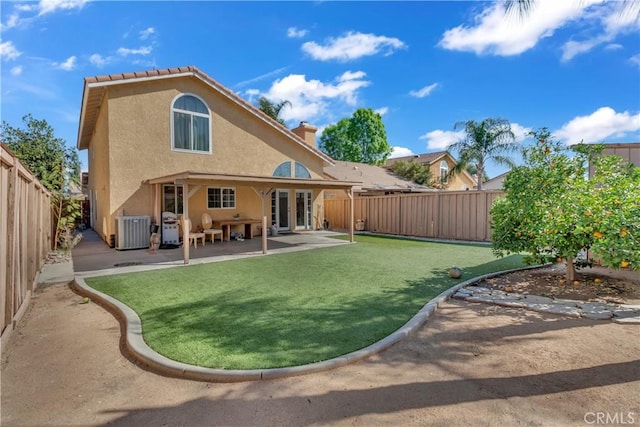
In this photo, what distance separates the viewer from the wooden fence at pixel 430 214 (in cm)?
1341

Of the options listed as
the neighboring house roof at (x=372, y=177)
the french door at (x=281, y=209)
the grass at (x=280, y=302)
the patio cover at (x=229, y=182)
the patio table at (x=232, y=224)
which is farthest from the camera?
the neighboring house roof at (x=372, y=177)

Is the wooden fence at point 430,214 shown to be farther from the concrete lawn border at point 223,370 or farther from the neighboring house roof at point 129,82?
the concrete lawn border at point 223,370

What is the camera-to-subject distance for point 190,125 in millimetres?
13594

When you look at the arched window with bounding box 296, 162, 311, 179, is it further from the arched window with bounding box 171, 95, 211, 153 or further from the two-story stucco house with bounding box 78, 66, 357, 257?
the arched window with bounding box 171, 95, 211, 153

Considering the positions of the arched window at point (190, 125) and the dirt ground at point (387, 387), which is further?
the arched window at point (190, 125)

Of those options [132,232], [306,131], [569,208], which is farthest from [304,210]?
[569,208]

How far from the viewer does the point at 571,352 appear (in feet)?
11.8

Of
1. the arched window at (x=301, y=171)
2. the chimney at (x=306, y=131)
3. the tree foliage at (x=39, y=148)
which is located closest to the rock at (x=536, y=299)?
the arched window at (x=301, y=171)

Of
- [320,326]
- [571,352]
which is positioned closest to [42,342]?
[320,326]

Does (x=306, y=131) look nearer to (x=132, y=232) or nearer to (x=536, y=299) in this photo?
(x=132, y=232)

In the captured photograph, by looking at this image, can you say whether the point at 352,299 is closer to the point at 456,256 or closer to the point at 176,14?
the point at 456,256

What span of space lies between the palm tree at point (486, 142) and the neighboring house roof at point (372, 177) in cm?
420

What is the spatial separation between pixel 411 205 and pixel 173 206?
10879 millimetres

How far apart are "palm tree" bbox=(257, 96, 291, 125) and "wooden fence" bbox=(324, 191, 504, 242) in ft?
34.2
